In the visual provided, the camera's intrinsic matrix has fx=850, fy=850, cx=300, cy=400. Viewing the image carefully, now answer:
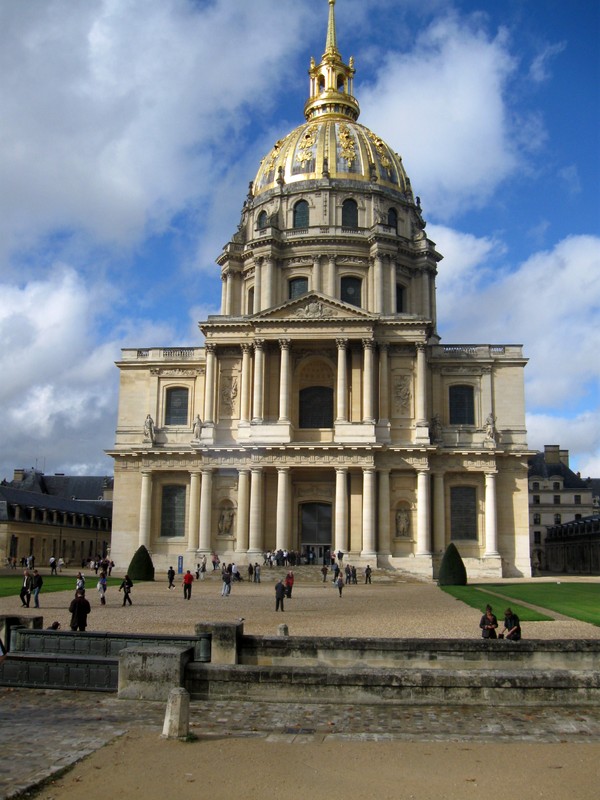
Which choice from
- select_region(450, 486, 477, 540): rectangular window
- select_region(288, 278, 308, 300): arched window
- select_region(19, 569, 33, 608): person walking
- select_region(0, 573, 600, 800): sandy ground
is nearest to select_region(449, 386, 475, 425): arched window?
select_region(450, 486, 477, 540): rectangular window

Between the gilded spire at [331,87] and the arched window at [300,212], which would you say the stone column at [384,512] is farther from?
the gilded spire at [331,87]

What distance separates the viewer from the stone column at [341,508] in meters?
55.1

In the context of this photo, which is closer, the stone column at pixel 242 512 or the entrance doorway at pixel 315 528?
the stone column at pixel 242 512

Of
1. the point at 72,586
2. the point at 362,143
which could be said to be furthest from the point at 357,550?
the point at 362,143

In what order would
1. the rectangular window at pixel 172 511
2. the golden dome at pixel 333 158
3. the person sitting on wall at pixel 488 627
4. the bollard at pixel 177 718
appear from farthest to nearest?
1. the golden dome at pixel 333 158
2. the rectangular window at pixel 172 511
3. the person sitting on wall at pixel 488 627
4. the bollard at pixel 177 718

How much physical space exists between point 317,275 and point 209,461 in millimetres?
19568

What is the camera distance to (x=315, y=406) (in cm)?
6191

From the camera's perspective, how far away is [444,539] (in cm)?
5812

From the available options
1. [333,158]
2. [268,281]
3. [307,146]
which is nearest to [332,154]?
[333,158]

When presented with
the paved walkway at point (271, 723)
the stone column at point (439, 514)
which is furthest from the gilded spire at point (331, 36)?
the paved walkway at point (271, 723)

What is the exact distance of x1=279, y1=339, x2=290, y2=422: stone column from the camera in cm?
5778

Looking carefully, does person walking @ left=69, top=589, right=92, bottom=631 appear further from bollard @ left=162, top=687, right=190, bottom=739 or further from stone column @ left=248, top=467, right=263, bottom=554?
stone column @ left=248, top=467, right=263, bottom=554

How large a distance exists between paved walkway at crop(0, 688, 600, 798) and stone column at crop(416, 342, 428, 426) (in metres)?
45.0

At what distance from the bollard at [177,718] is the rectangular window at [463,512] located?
4910 cm
